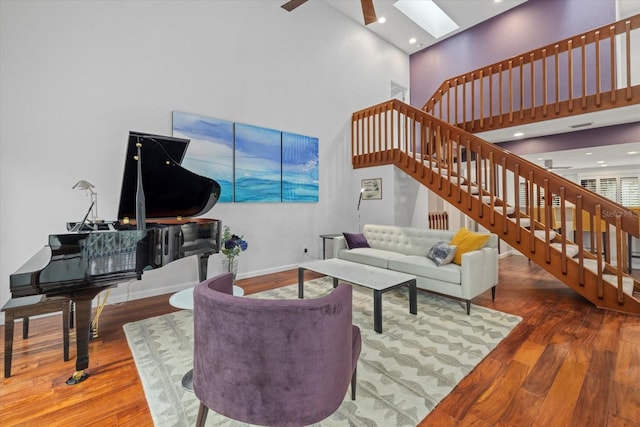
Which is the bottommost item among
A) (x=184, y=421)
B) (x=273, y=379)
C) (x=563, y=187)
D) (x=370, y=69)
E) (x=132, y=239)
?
(x=184, y=421)

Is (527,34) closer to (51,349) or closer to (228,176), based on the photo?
(228,176)

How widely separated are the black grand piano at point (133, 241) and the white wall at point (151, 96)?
97 centimetres

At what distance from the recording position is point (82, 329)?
192cm

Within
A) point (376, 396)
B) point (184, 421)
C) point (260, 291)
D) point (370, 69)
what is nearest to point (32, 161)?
point (260, 291)

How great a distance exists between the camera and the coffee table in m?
2.60

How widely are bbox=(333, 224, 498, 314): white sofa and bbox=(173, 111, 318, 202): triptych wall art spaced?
137cm

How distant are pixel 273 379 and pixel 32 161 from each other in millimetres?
3558

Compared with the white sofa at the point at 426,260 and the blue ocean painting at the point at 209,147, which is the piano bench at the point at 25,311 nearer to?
the blue ocean painting at the point at 209,147

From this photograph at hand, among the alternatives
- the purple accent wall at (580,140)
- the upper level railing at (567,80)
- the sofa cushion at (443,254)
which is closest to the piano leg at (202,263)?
the sofa cushion at (443,254)

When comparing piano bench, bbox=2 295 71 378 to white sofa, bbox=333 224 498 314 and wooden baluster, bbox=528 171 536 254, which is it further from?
wooden baluster, bbox=528 171 536 254

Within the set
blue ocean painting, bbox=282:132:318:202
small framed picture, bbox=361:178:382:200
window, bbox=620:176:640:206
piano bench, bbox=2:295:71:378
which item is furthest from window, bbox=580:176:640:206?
piano bench, bbox=2:295:71:378

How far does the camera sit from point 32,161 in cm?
295

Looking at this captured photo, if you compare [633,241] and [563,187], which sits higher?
[563,187]

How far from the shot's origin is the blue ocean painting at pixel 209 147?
153 inches
